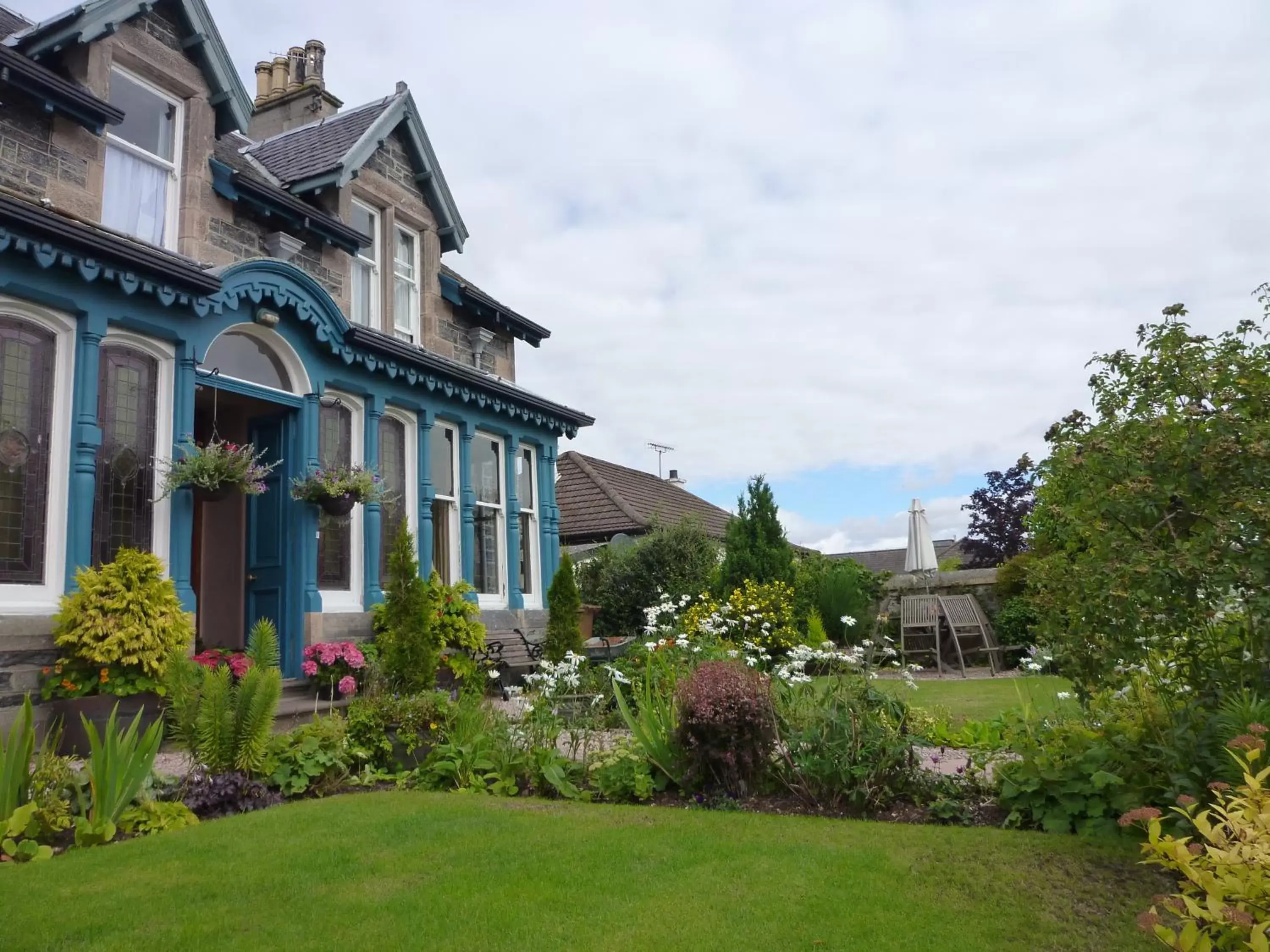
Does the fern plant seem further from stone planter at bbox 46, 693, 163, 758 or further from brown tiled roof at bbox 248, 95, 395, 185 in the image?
brown tiled roof at bbox 248, 95, 395, 185

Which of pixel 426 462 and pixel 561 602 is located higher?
pixel 426 462

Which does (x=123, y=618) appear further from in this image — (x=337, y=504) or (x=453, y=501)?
(x=453, y=501)

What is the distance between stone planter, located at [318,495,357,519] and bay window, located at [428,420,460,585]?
1.90 m

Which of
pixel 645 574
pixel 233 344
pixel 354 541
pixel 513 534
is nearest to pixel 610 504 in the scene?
pixel 645 574

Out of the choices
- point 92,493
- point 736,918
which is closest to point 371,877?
point 736,918

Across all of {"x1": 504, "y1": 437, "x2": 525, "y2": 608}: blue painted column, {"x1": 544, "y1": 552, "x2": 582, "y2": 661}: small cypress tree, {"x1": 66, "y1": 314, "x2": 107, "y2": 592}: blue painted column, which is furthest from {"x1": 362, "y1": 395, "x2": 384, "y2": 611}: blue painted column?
{"x1": 66, "y1": 314, "x2": 107, "y2": 592}: blue painted column

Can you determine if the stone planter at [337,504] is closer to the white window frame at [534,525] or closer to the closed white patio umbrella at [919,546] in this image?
the white window frame at [534,525]

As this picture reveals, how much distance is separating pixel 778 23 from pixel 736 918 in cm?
614

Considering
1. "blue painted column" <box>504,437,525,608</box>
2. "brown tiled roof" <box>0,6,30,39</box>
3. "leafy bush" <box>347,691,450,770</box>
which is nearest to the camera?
"leafy bush" <box>347,691,450,770</box>

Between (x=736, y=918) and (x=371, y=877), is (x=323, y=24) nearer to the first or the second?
A: (x=371, y=877)

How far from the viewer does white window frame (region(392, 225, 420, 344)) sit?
1275 cm

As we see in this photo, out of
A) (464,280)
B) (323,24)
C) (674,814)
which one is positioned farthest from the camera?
(464,280)

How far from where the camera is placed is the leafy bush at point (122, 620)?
738cm

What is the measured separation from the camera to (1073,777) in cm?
519
